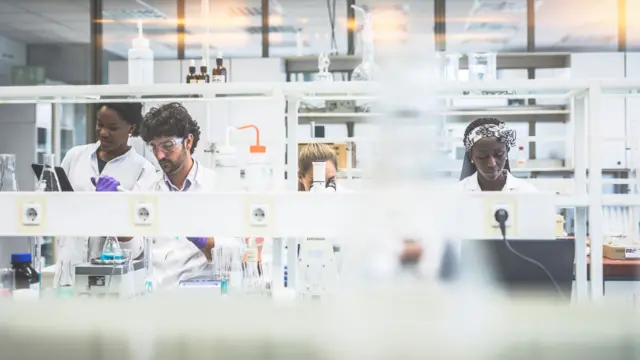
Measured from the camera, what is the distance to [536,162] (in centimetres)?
468

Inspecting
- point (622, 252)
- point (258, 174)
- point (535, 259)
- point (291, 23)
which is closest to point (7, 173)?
point (258, 174)

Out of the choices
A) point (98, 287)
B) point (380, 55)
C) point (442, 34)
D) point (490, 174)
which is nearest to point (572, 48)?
point (442, 34)

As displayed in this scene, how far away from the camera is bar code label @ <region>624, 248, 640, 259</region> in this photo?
3.34 m

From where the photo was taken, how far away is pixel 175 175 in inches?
95.7

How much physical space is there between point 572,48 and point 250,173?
5051mm

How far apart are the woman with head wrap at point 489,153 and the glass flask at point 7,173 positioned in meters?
1.48

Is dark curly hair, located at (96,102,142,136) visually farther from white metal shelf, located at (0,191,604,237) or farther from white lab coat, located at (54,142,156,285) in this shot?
white metal shelf, located at (0,191,604,237)

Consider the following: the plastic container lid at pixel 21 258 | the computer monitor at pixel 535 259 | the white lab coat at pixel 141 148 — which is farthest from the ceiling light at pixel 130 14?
the computer monitor at pixel 535 259

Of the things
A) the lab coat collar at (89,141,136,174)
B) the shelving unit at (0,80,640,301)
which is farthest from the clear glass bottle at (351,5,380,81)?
the lab coat collar at (89,141,136,174)

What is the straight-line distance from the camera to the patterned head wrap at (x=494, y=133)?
231cm

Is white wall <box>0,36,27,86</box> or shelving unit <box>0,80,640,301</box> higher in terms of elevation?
white wall <box>0,36,27,86</box>

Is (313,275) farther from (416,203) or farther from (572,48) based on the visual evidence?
(572,48)

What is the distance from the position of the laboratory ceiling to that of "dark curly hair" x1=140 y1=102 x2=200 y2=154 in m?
3.52

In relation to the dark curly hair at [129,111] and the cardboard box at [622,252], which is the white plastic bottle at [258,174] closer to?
the dark curly hair at [129,111]
